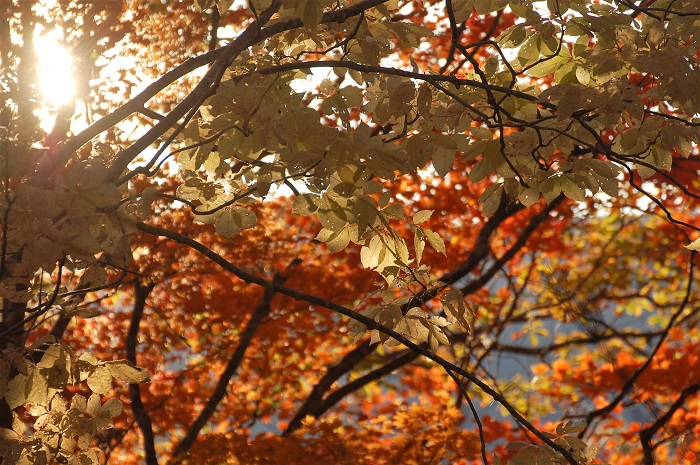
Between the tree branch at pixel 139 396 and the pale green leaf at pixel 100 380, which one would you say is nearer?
the pale green leaf at pixel 100 380

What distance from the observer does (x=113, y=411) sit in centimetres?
315

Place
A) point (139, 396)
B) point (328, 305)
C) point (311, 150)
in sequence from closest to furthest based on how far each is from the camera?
point (311, 150) < point (328, 305) < point (139, 396)

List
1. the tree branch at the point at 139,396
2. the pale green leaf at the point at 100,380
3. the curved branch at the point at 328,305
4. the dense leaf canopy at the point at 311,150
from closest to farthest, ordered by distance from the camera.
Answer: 1. the dense leaf canopy at the point at 311,150
2. the curved branch at the point at 328,305
3. the pale green leaf at the point at 100,380
4. the tree branch at the point at 139,396

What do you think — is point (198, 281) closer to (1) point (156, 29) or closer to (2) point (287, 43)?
(1) point (156, 29)

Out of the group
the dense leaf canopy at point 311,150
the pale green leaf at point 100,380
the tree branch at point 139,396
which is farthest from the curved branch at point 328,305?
the tree branch at point 139,396

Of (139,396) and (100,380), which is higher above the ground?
(139,396)

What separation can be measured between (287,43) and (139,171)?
111 centimetres

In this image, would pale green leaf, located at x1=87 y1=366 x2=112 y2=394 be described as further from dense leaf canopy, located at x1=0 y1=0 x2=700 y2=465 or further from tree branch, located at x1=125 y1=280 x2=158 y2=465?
tree branch, located at x1=125 y1=280 x2=158 y2=465

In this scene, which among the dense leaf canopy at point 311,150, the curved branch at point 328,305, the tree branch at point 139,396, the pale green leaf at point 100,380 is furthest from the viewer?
the tree branch at point 139,396

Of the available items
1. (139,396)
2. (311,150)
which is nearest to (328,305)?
(311,150)

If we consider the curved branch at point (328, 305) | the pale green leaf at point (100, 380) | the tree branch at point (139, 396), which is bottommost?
the pale green leaf at point (100, 380)

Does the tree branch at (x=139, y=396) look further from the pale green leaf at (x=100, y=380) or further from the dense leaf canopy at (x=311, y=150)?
the pale green leaf at (x=100, y=380)

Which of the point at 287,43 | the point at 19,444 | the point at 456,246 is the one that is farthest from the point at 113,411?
the point at 456,246

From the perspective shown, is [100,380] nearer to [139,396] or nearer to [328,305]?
[328,305]
